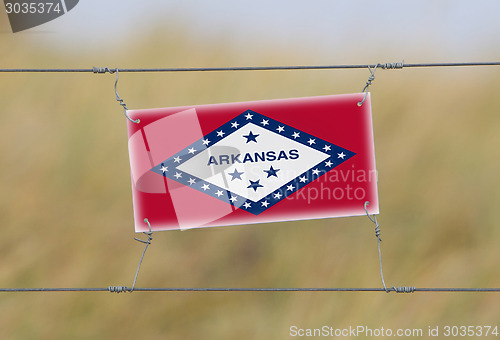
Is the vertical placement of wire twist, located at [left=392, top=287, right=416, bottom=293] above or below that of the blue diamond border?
below

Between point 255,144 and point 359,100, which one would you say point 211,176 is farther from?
point 359,100

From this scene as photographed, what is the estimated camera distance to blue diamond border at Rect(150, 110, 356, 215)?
8.79 ft

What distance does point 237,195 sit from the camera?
Result: 267 centimetres

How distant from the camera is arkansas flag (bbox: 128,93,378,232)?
2.67 metres

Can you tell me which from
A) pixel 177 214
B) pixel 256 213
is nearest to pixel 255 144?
pixel 256 213

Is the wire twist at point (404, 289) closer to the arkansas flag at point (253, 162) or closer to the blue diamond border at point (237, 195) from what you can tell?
the arkansas flag at point (253, 162)

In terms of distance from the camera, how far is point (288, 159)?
8.80ft

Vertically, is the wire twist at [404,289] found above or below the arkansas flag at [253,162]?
below

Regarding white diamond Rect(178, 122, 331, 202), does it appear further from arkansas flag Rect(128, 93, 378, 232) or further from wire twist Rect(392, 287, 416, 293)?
wire twist Rect(392, 287, 416, 293)

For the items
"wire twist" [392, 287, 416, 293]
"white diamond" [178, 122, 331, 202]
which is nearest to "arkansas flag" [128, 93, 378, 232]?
"white diamond" [178, 122, 331, 202]

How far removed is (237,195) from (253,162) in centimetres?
19

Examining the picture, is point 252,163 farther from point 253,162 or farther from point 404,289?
point 404,289

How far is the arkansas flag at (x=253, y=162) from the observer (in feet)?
8.75

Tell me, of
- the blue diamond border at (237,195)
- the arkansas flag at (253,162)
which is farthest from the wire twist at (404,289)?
the blue diamond border at (237,195)
